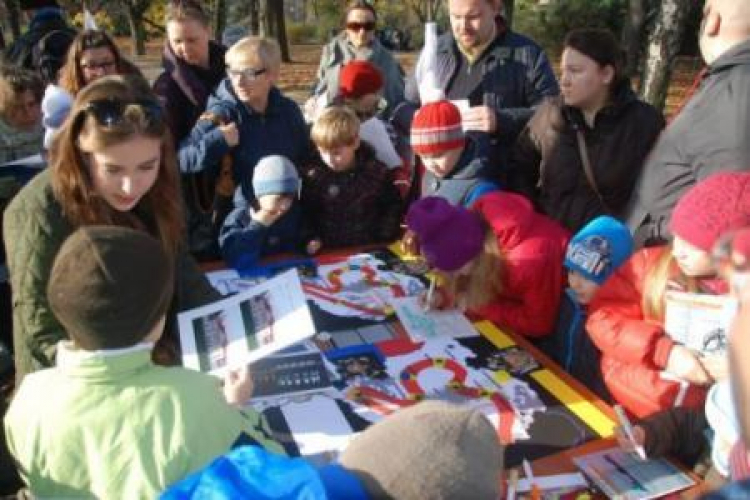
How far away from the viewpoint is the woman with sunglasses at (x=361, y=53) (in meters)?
5.13

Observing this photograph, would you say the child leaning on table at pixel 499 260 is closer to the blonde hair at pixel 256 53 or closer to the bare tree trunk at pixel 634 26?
the blonde hair at pixel 256 53

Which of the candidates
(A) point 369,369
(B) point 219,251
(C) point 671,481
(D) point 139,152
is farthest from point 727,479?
(B) point 219,251

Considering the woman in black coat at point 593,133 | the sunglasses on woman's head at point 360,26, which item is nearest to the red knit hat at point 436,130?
the woman in black coat at point 593,133

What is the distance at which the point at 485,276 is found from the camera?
7.75ft

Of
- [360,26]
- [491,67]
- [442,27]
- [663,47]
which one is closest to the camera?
[491,67]

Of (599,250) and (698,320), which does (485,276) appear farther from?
(698,320)

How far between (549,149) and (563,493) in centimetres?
169

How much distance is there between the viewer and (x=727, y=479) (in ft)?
5.04

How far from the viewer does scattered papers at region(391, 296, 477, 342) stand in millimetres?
2309

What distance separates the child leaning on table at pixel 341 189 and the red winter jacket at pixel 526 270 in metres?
0.75

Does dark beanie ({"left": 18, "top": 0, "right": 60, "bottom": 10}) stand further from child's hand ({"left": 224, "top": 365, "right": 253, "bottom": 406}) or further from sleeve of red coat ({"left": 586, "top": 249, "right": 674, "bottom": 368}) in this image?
sleeve of red coat ({"left": 586, "top": 249, "right": 674, "bottom": 368})

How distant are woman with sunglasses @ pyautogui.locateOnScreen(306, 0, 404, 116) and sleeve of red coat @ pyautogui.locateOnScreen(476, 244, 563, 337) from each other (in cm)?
280

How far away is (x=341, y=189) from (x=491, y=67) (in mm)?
1023

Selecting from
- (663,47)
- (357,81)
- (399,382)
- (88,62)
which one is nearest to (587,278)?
(399,382)
